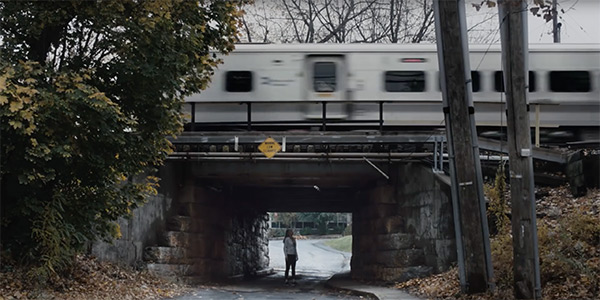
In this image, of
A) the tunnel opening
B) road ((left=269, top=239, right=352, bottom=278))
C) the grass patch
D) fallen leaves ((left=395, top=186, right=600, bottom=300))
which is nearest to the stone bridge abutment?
fallen leaves ((left=395, top=186, right=600, bottom=300))

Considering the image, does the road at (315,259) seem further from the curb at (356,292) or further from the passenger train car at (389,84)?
the curb at (356,292)

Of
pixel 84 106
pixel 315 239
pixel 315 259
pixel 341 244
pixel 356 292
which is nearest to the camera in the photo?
pixel 84 106

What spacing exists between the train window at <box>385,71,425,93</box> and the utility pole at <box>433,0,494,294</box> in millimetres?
9230

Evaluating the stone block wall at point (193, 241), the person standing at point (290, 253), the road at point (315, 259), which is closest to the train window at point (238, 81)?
the stone block wall at point (193, 241)

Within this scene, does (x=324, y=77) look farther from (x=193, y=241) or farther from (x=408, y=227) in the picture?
(x=193, y=241)

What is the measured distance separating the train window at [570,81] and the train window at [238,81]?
28.5 feet

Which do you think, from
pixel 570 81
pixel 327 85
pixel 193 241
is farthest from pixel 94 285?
pixel 570 81

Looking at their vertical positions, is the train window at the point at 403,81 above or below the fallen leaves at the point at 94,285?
above

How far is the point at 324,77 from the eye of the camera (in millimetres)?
19438

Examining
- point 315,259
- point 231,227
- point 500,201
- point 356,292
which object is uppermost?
point 500,201

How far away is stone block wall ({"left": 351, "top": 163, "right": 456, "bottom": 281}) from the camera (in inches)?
621

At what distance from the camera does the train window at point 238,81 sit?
19.6m

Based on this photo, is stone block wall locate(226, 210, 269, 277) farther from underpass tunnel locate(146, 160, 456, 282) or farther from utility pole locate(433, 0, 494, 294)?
utility pole locate(433, 0, 494, 294)

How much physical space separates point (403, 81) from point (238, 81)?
15.6 feet
